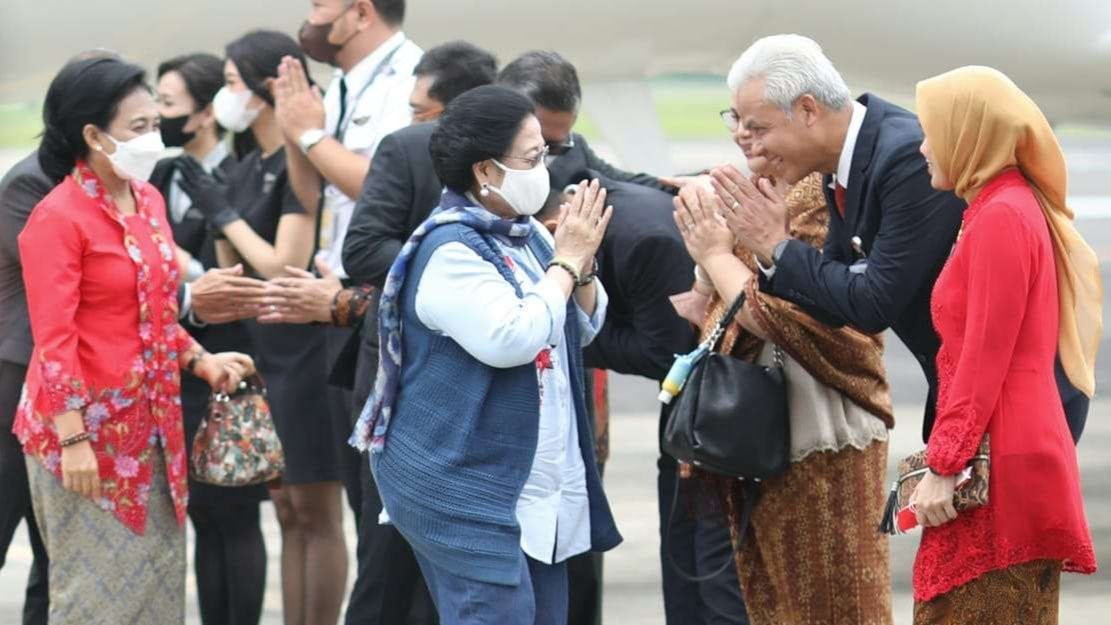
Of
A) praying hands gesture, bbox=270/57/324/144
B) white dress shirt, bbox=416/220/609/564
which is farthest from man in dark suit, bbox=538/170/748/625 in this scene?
praying hands gesture, bbox=270/57/324/144

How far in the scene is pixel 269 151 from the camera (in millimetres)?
5152

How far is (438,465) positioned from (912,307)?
102 centimetres

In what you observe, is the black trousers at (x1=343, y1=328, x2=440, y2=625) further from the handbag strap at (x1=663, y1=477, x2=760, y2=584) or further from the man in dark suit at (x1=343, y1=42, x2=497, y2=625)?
the handbag strap at (x1=663, y1=477, x2=760, y2=584)

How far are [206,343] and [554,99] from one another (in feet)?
4.36

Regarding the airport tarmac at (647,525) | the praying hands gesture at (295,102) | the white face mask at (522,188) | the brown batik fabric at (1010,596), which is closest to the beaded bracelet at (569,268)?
the white face mask at (522,188)

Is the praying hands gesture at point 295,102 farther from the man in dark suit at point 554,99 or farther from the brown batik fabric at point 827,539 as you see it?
the brown batik fabric at point 827,539

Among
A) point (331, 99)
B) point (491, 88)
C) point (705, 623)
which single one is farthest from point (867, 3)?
point (491, 88)

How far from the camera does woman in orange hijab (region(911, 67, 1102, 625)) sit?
3.00 meters

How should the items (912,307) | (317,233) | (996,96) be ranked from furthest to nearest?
(317,233)
(912,307)
(996,96)

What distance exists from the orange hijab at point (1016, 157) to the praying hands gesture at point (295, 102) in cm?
211

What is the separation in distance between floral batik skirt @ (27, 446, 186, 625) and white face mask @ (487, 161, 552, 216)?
125cm

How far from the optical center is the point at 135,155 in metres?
4.00

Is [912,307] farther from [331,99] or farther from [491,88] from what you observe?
[331,99]

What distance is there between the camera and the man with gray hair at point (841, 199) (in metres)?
3.38
